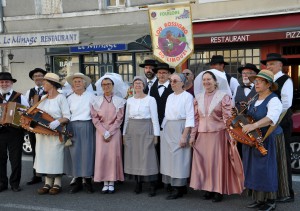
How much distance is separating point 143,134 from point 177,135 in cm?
54

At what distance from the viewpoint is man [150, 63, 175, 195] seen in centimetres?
623

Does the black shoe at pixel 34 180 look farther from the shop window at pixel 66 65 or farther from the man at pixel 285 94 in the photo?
the shop window at pixel 66 65

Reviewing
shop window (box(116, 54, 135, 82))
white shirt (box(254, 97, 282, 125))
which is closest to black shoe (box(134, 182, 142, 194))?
white shirt (box(254, 97, 282, 125))

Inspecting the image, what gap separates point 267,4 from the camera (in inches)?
462

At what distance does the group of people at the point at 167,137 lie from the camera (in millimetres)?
5160

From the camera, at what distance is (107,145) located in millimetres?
6129

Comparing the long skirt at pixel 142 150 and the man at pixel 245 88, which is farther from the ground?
the man at pixel 245 88

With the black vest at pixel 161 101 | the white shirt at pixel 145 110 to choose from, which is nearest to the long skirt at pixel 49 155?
the white shirt at pixel 145 110

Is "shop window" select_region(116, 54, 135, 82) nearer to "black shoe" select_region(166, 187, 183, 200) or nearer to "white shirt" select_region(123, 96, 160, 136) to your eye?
"white shirt" select_region(123, 96, 160, 136)

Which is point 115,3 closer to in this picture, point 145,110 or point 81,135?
point 81,135

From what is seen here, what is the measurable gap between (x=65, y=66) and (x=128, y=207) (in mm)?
10659

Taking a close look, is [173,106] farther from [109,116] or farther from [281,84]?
[281,84]

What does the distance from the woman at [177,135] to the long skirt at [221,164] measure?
0.28 metres

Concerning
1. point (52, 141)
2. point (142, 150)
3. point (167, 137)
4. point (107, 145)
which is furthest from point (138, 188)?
point (52, 141)
